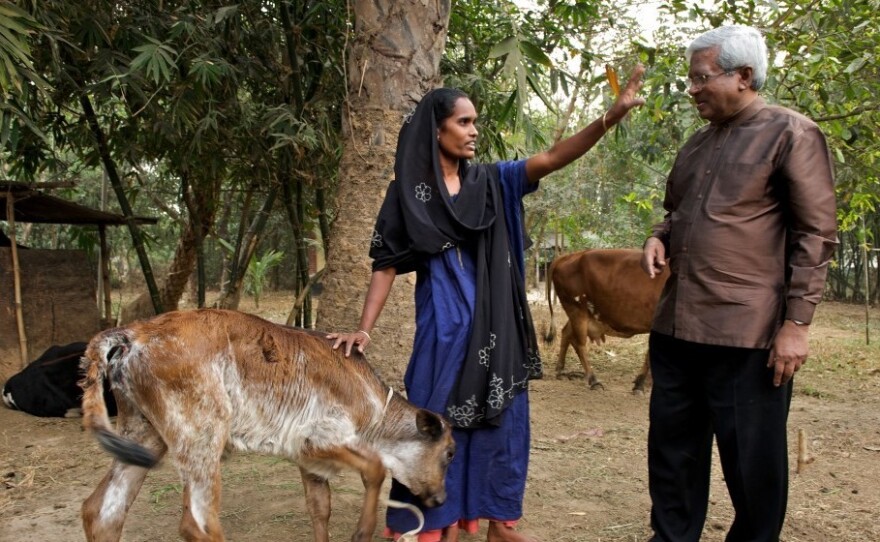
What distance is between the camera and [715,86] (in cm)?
278

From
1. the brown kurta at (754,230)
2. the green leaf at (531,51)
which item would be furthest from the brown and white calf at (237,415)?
the green leaf at (531,51)

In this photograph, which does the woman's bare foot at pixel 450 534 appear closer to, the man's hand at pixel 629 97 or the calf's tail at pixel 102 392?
the calf's tail at pixel 102 392

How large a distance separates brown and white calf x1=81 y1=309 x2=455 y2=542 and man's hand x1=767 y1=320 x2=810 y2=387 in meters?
1.25

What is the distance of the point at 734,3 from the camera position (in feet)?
20.1

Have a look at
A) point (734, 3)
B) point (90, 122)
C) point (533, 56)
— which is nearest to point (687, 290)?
point (533, 56)

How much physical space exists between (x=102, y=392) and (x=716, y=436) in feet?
7.47

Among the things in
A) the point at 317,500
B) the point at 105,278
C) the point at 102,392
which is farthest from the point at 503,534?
the point at 105,278

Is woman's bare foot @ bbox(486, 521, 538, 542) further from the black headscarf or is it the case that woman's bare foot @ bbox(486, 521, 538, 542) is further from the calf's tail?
the calf's tail

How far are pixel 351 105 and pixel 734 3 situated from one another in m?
3.30

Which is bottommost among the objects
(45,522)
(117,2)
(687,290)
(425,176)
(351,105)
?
(45,522)

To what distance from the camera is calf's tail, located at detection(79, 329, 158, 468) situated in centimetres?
255

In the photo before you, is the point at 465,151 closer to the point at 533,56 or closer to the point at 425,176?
the point at 425,176

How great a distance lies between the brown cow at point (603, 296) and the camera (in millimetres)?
7754

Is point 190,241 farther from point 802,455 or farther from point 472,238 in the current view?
point 802,455
